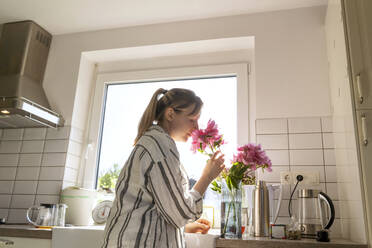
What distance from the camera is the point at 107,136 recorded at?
246cm

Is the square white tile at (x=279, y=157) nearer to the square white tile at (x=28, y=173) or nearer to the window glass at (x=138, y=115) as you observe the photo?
the window glass at (x=138, y=115)

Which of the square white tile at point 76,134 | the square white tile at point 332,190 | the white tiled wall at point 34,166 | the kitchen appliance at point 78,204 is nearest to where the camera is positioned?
the square white tile at point 332,190

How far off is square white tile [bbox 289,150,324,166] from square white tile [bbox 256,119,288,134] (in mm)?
142

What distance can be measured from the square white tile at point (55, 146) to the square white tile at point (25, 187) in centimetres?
23

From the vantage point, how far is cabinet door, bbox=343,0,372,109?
1.30m

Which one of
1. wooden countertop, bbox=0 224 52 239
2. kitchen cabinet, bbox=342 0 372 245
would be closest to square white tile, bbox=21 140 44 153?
wooden countertop, bbox=0 224 52 239

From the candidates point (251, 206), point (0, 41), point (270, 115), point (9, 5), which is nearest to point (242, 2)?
point (270, 115)

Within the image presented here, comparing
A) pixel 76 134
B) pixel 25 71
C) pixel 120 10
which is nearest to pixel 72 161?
pixel 76 134

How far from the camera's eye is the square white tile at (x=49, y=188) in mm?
2234

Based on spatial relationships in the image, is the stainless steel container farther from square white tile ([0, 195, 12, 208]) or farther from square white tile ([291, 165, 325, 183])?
square white tile ([0, 195, 12, 208])

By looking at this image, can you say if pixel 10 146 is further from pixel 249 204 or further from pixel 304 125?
A: pixel 304 125

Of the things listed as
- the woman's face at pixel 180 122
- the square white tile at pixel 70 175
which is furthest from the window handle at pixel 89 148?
the woman's face at pixel 180 122

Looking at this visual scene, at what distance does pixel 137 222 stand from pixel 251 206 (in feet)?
2.48

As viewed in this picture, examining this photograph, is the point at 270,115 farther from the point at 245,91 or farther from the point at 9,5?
the point at 9,5
